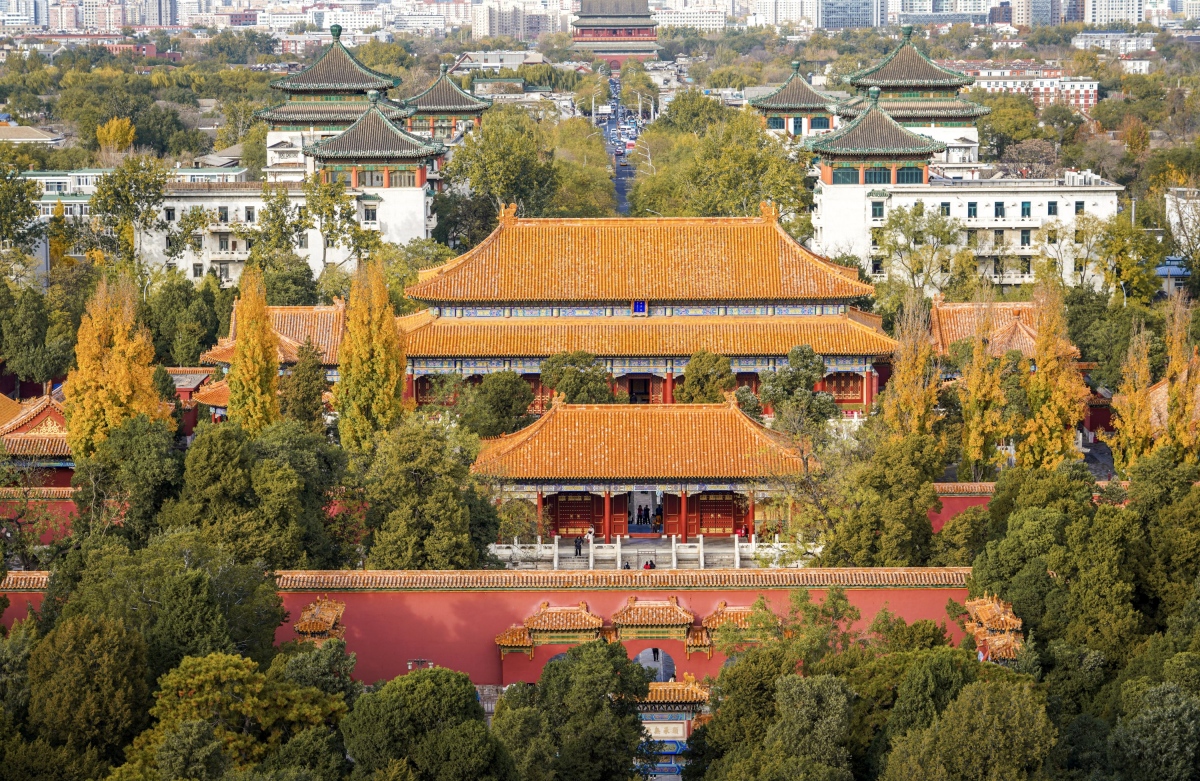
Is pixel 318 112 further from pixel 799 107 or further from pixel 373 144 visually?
pixel 799 107

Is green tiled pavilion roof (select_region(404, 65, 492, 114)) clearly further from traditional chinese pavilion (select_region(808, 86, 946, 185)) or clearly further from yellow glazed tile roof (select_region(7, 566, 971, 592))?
yellow glazed tile roof (select_region(7, 566, 971, 592))

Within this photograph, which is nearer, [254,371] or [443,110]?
[254,371]

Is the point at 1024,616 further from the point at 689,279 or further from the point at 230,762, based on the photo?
the point at 689,279

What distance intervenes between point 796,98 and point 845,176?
22554 mm

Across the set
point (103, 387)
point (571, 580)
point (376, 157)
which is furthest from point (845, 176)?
point (571, 580)

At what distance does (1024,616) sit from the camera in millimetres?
34156

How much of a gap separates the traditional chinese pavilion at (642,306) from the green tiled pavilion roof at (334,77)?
87.1 ft

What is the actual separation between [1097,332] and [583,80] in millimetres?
121103

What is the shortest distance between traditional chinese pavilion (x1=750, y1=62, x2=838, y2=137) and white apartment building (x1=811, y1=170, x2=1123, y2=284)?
21.7 m

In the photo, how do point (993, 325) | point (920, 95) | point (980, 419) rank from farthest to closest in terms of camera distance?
1. point (920, 95)
2. point (993, 325)
3. point (980, 419)

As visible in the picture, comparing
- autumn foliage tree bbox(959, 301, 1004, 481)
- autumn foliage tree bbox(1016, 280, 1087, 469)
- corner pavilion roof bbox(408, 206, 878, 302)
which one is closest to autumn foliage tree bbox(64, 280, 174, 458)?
corner pavilion roof bbox(408, 206, 878, 302)

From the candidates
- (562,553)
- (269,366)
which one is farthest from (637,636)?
(269,366)

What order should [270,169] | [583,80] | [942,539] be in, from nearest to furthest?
[942,539] < [270,169] < [583,80]

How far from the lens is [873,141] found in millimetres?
67688
